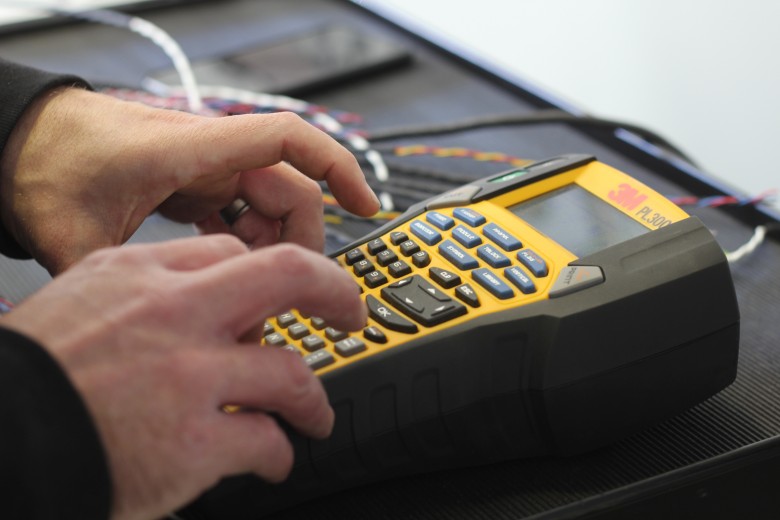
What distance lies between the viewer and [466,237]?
18.3 inches

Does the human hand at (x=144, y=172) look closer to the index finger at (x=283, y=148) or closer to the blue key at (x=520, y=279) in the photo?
the index finger at (x=283, y=148)

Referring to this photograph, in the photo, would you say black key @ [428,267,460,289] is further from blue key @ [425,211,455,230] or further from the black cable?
the black cable

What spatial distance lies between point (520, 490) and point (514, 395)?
0.15 ft

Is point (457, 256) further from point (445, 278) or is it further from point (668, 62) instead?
point (668, 62)

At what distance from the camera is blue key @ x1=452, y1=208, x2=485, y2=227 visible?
48 cm

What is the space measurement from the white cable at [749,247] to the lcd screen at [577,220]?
174 mm

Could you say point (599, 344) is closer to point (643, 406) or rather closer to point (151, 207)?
point (643, 406)

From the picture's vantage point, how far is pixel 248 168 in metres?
0.49

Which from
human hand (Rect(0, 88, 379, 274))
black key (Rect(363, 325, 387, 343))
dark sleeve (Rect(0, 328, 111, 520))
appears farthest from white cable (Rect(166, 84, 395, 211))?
dark sleeve (Rect(0, 328, 111, 520))

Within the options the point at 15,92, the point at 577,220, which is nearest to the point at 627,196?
the point at 577,220

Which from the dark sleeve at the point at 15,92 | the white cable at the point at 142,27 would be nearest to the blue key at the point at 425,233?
the dark sleeve at the point at 15,92

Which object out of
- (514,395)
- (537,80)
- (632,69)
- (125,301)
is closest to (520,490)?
(514,395)

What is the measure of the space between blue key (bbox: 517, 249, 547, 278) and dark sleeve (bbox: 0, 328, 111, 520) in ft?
0.70

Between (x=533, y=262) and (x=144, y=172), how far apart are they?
21 cm
